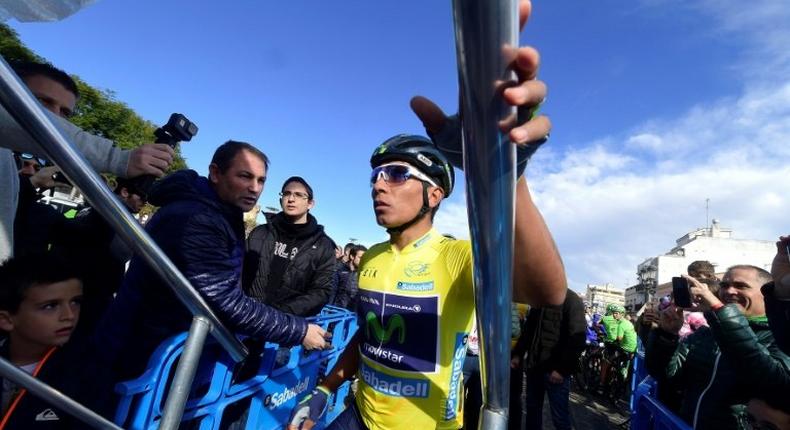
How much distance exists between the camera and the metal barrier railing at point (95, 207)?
81 cm

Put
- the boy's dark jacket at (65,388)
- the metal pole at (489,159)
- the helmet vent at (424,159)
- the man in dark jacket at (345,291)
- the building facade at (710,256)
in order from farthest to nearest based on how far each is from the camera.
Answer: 1. the building facade at (710,256)
2. the man in dark jacket at (345,291)
3. the helmet vent at (424,159)
4. the boy's dark jacket at (65,388)
5. the metal pole at (489,159)

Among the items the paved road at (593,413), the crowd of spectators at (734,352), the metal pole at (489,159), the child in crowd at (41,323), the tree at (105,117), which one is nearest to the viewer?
the metal pole at (489,159)

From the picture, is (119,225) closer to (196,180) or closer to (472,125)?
(472,125)

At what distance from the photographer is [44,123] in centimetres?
Result: 86

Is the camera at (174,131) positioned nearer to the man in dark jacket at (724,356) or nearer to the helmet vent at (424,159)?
the helmet vent at (424,159)

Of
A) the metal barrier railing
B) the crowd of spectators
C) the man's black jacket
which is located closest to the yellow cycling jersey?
the metal barrier railing

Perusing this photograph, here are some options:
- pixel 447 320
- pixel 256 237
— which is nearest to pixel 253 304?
pixel 447 320

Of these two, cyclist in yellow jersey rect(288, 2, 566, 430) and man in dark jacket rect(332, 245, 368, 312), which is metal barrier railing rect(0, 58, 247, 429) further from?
man in dark jacket rect(332, 245, 368, 312)

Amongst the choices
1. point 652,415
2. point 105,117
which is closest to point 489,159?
point 652,415

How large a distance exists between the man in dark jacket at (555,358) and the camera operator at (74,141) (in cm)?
439

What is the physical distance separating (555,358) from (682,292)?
6.60 feet

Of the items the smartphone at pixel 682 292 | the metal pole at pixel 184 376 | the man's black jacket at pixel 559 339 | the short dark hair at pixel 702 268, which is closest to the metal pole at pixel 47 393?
the metal pole at pixel 184 376

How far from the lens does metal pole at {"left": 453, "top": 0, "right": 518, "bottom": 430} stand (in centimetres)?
38

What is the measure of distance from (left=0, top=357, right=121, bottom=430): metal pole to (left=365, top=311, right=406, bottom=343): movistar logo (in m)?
1.12
